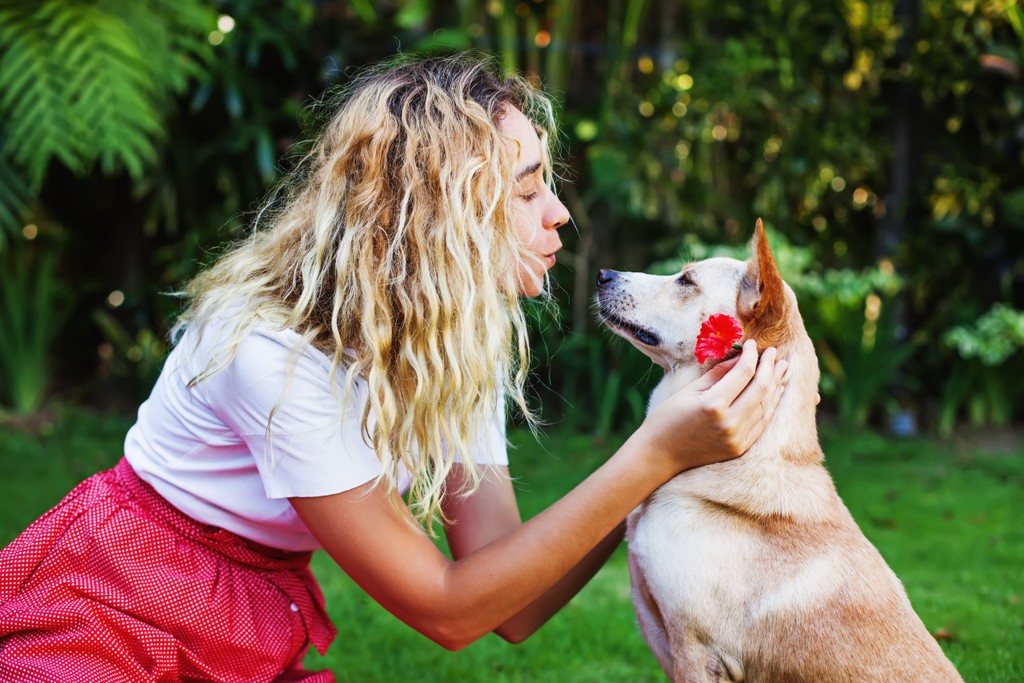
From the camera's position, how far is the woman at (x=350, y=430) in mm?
1852

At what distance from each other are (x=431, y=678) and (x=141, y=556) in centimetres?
120

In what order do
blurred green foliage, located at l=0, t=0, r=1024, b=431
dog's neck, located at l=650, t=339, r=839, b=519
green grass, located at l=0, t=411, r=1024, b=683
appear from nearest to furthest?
1. dog's neck, located at l=650, t=339, r=839, b=519
2. green grass, located at l=0, t=411, r=1024, b=683
3. blurred green foliage, located at l=0, t=0, r=1024, b=431

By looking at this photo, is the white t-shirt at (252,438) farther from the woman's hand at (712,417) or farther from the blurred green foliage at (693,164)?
the blurred green foliage at (693,164)

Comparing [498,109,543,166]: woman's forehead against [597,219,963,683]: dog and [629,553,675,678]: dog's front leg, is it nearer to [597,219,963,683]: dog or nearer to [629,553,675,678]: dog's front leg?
[597,219,963,683]: dog

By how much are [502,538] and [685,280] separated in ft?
2.73

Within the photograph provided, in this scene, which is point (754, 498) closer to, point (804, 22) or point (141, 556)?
point (141, 556)

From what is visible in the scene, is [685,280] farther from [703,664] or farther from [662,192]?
[662,192]

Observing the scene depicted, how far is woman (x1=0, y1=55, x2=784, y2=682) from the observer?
1.85m

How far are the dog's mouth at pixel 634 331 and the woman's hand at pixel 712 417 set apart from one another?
1.08 ft

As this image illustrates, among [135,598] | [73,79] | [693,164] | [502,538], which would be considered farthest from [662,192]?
[135,598]

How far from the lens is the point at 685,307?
2346mm

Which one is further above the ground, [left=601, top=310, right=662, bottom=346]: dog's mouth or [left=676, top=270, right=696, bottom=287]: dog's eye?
[left=676, top=270, right=696, bottom=287]: dog's eye

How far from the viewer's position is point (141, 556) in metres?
1.97

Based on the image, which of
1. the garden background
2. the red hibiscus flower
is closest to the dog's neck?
the red hibiscus flower
